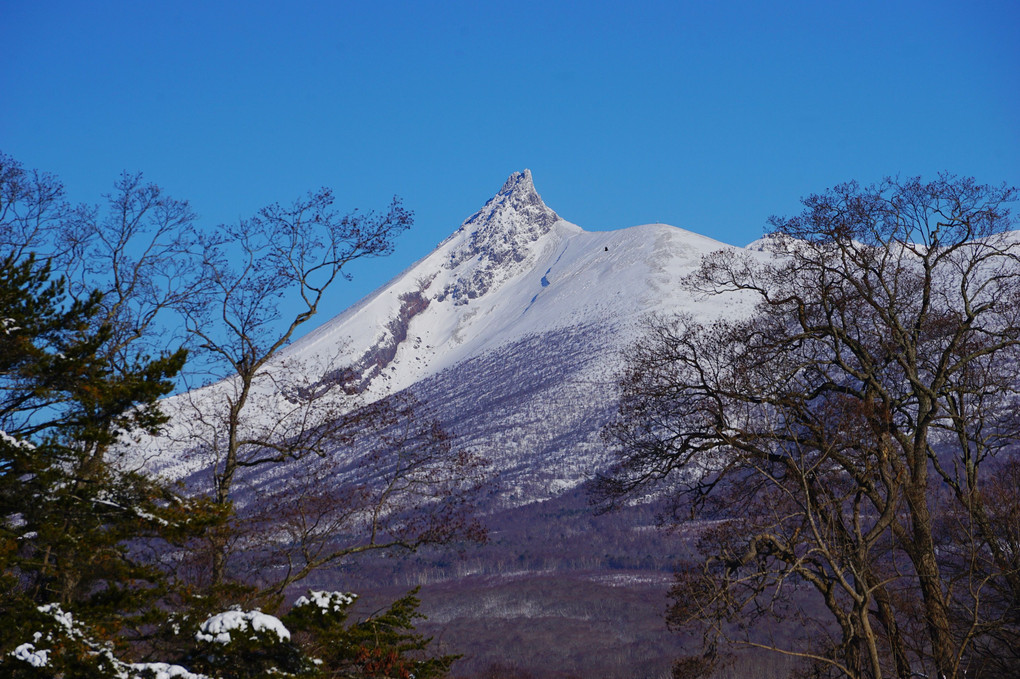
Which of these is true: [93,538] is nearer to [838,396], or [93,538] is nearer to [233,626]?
[233,626]

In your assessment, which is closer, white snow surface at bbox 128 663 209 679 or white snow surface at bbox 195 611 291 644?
white snow surface at bbox 128 663 209 679

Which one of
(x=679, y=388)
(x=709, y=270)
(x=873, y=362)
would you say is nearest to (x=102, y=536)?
(x=679, y=388)

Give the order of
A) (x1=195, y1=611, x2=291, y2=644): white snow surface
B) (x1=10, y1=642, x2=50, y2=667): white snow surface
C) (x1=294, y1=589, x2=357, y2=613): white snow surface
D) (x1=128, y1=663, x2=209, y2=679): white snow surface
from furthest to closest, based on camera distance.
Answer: (x1=294, y1=589, x2=357, y2=613): white snow surface → (x1=195, y1=611, x2=291, y2=644): white snow surface → (x1=128, y1=663, x2=209, y2=679): white snow surface → (x1=10, y1=642, x2=50, y2=667): white snow surface

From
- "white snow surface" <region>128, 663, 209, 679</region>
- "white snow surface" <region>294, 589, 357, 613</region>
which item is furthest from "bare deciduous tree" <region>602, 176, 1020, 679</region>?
"white snow surface" <region>128, 663, 209, 679</region>

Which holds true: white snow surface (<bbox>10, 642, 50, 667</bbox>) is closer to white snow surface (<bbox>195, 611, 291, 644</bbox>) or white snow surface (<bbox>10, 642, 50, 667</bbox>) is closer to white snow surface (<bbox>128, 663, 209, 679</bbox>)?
white snow surface (<bbox>128, 663, 209, 679</bbox>)

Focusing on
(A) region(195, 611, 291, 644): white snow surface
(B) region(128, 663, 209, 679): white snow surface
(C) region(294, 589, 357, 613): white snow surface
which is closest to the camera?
(B) region(128, 663, 209, 679): white snow surface

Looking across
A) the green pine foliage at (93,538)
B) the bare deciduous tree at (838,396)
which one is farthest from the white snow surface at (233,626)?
the bare deciduous tree at (838,396)

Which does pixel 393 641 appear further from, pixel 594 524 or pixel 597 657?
pixel 594 524

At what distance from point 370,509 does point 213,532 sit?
12.1 ft

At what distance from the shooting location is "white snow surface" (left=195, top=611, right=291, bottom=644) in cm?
1360

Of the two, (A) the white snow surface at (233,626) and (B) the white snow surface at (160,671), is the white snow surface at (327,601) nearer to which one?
(A) the white snow surface at (233,626)

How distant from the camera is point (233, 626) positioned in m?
13.6

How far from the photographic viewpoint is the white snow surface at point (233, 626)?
13602 mm

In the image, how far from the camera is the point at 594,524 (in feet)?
650
